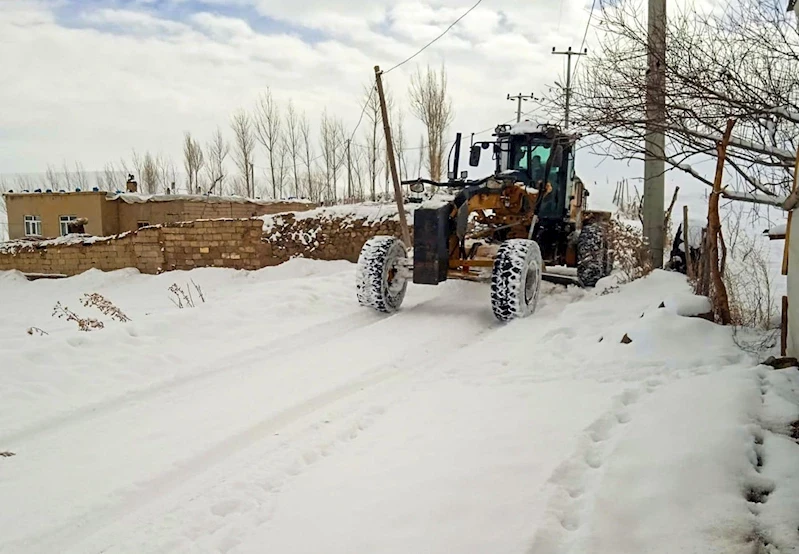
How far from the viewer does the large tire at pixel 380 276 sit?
7289 millimetres

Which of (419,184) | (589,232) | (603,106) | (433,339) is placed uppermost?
(603,106)

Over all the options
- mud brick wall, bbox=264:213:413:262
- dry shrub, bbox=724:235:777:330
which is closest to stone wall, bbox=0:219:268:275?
mud brick wall, bbox=264:213:413:262

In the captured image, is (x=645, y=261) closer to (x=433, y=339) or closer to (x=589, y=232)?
(x=589, y=232)

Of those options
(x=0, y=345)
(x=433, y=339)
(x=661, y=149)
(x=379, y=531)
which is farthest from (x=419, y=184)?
(x=379, y=531)

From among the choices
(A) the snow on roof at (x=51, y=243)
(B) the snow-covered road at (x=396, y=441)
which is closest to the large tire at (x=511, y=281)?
(B) the snow-covered road at (x=396, y=441)

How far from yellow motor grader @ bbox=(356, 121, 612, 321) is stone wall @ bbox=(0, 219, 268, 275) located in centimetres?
826

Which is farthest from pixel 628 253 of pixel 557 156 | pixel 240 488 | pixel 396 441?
pixel 240 488

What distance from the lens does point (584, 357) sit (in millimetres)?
4934

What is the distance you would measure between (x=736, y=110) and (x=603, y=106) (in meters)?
1.02

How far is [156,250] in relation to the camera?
17250 mm

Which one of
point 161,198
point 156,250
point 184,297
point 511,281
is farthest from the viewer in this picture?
point 161,198

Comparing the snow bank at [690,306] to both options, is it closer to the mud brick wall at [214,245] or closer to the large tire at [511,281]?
the large tire at [511,281]

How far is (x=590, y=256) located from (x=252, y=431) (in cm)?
663

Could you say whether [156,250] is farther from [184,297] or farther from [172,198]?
[172,198]
